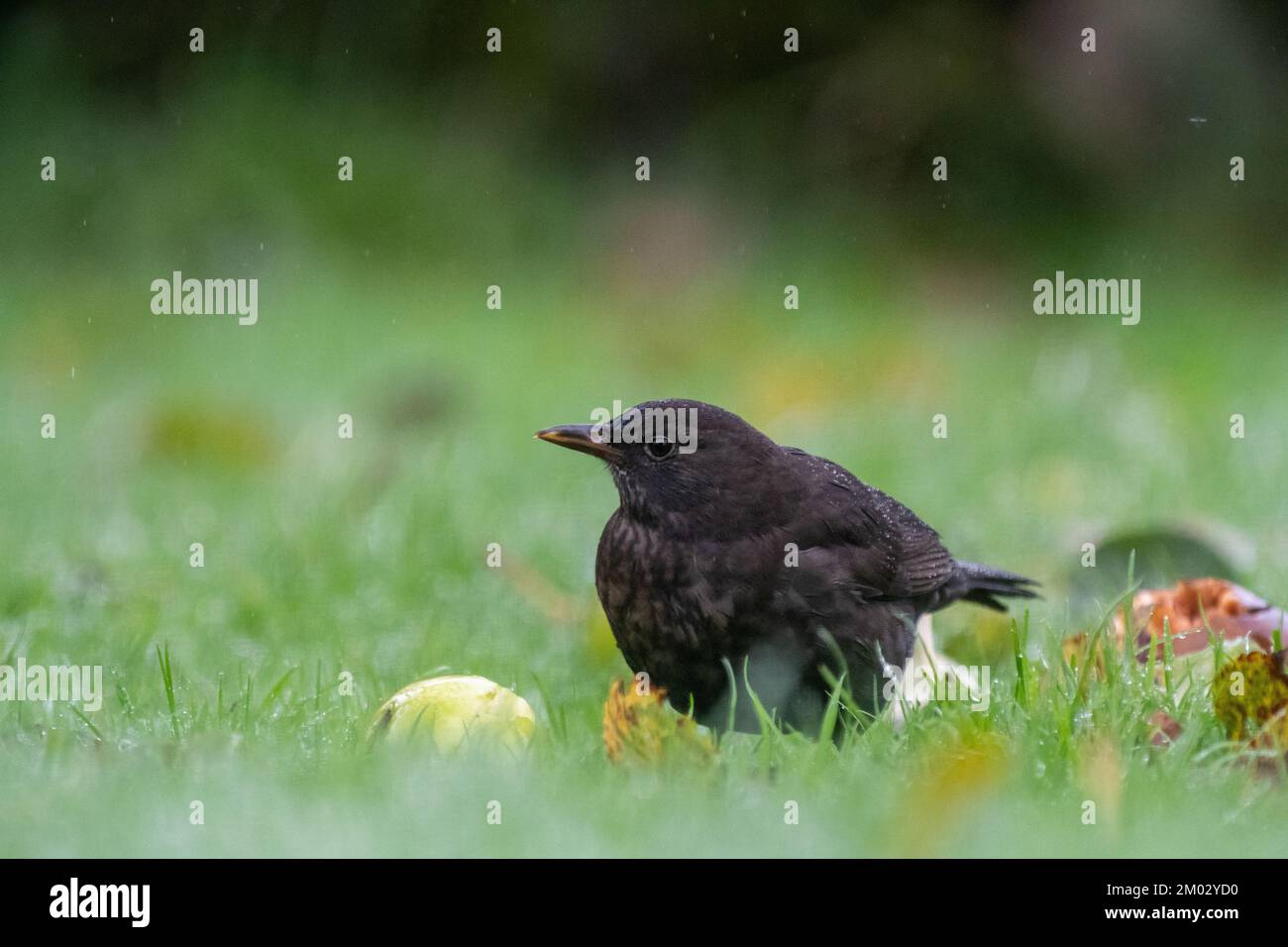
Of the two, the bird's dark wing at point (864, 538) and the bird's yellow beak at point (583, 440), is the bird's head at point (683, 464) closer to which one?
the bird's yellow beak at point (583, 440)

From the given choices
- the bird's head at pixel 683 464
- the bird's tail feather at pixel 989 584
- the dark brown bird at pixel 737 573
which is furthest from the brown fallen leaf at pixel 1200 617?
the bird's head at pixel 683 464

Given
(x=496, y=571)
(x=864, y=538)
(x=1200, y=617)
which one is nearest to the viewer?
(x=864, y=538)

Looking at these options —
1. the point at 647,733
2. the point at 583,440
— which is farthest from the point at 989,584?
the point at 647,733

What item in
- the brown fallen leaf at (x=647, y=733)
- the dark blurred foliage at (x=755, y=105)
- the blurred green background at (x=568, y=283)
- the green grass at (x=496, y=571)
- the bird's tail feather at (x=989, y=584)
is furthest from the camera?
the dark blurred foliage at (x=755, y=105)

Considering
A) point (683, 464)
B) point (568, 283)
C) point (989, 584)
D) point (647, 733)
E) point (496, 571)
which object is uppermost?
point (568, 283)

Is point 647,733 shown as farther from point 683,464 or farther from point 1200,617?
point 1200,617

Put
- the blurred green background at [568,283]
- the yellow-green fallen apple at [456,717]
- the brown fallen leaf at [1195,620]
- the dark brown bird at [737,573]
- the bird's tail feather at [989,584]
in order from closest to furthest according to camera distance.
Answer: the yellow-green fallen apple at [456,717] < the dark brown bird at [737,573] < the brown fallen leaf at [1195,620] < the bird's tail feather at [989,584] < the blurred green background at [568,283]

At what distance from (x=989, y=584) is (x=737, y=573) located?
1.11 metres

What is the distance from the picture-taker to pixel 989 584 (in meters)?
4.54

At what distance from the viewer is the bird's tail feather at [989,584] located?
14.7ft

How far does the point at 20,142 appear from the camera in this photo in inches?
382
